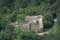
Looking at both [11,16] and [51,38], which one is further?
[11,16]

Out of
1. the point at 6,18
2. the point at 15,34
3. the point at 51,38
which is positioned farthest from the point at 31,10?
the point at 51,38

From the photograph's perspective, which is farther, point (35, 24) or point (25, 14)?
point (25, 14)

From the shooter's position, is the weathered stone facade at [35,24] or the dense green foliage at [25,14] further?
the weathered stone facade at [35,24]

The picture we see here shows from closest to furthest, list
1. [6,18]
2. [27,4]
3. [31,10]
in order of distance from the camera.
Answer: [6,18]
[31,10]
[27,4]

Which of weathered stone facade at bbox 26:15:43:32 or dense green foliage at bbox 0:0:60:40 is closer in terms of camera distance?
dense green foliage at bbox 0:0:60:40

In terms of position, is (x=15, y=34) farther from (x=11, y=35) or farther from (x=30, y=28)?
(x=30, y=28)

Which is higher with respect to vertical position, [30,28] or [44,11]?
[44,11]

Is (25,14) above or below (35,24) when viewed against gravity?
above

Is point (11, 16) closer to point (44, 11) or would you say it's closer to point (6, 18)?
point (6, 18)

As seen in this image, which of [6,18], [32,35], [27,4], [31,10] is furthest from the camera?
[27,4]
